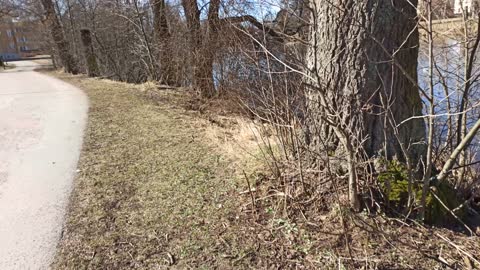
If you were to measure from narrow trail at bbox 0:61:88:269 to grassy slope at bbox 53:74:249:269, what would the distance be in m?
0.16

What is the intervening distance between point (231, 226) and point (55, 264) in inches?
51.3

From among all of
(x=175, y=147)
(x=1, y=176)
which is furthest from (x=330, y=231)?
(x=1, y=176)

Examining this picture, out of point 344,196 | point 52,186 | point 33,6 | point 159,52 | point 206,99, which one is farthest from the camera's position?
point 33,6

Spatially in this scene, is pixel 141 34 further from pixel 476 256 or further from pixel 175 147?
pixel 476 256

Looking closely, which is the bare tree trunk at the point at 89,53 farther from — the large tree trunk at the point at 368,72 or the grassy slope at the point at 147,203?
the large tree trunk at the point at 368,72

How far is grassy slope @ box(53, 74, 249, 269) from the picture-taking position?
8.26 ft

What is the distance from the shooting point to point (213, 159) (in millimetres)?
4387

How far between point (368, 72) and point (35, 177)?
382 centimetres

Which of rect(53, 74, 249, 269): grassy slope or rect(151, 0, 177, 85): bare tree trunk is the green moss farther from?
rect(151, 0, 177, 85): bare tree trunk

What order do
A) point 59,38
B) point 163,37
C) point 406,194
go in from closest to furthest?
point 406,194, point 163,37, point 59,38

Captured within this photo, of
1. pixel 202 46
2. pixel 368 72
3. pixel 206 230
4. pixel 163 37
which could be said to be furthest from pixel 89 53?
pixel 368 72

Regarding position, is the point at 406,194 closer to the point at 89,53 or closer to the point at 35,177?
the point at 35,177

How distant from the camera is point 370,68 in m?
2.80

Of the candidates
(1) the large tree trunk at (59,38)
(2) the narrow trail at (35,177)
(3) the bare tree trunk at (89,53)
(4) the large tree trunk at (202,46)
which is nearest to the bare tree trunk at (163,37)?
(4) the large tree trunk at (202,46)
